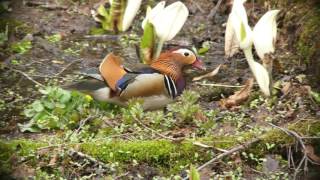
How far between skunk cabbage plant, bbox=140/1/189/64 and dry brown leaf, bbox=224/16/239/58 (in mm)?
301

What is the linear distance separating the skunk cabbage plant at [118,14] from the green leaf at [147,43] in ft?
2.14

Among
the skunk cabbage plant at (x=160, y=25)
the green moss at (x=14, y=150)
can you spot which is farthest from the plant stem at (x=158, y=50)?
the green moss at (x=14, y=150)

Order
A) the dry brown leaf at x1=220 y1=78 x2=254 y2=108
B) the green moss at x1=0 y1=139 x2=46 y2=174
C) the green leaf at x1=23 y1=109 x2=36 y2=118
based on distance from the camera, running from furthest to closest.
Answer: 1. the dry brown leaf at x1=220 y1=78 x2=254 y2=108
2. the green leaf at x1=23 y1=109 x2=36 y2=118
3. the green moss at x1=0 y1=139 x2=46 y2=174

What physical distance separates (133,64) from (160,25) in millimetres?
400

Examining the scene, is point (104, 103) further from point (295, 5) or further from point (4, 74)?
point (295, 5)

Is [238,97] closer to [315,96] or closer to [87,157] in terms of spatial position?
[315,96]

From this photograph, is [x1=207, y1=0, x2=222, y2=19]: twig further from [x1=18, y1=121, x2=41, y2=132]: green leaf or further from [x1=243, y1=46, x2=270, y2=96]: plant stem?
[x1=18, y1=121, x2=41, y2=132]: green leaf

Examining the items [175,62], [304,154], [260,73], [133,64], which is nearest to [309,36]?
[260,73]

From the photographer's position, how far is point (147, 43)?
539cm

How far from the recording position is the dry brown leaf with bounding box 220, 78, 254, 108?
518 centimetres

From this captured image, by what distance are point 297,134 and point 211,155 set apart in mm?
426

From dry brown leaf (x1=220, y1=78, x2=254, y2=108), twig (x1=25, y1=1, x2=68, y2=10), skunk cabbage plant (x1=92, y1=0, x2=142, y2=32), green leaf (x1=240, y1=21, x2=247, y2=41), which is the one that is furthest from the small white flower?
green leaf (x1=240, y1=21, x2=247, y2=41)

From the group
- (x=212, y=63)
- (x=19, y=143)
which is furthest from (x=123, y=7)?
(x=19, y=143)

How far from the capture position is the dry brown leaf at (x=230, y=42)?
546 cm
